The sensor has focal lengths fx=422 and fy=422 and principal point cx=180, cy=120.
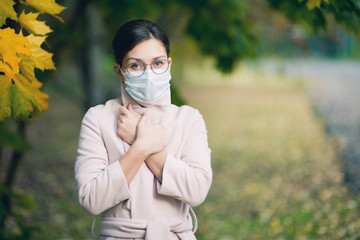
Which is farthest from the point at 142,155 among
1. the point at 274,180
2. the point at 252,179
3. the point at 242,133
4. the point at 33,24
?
the point at 242,133

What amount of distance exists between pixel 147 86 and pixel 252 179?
6.72 metres

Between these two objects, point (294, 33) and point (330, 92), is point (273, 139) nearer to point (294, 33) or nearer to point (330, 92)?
point (294, 33)

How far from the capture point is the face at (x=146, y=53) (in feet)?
5.86

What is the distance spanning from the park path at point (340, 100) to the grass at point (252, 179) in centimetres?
27

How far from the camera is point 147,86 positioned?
1850 millimetres

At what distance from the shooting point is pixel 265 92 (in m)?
20.8

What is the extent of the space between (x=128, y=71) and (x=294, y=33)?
21.8 ft

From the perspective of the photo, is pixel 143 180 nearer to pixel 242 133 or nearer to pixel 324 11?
pixel 324 11

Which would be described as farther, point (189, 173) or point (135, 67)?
point (135, 67)

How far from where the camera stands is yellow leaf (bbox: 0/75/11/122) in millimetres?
1924

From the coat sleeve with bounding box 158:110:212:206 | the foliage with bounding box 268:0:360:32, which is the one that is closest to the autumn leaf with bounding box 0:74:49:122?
the coat sleeve with bounding box 158:110:212:206

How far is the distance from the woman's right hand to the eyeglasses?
0.21m

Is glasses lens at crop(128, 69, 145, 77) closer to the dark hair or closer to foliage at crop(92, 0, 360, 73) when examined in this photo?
the dark hair

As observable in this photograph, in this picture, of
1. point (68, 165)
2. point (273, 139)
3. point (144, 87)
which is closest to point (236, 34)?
point (144, 87)
